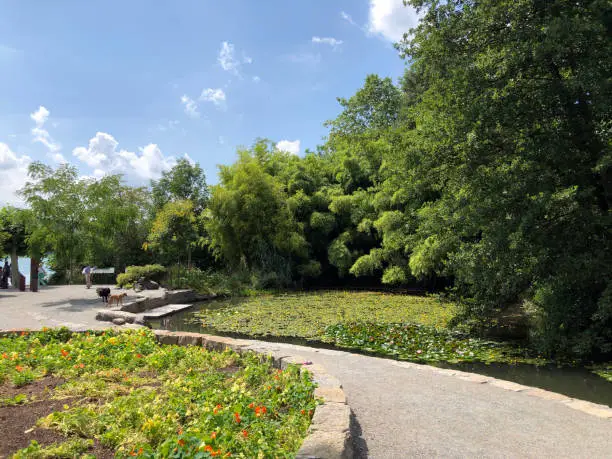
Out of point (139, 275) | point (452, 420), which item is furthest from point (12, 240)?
point (452, 420)

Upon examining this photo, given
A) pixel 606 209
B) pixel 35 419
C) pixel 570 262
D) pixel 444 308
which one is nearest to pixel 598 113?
pixel 606 209

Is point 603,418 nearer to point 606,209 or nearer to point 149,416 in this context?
point 149,416

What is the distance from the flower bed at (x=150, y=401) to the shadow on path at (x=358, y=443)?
0.39 meters

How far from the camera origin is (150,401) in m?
3.41

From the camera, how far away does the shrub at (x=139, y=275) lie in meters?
15.8

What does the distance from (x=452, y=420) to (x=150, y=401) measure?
7.99 feet

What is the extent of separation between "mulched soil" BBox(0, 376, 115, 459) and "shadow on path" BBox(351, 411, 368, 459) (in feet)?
5.07

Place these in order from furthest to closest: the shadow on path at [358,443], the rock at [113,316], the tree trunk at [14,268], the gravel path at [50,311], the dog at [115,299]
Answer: the tree trunk at [14,268] → the dog at [115,299] → the rock at [113,316] → the gravel path at [50,311] → the shadow on path at [358,443]

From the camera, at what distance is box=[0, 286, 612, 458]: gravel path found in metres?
2.98

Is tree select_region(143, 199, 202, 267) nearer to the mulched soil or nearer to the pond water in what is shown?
the pond water

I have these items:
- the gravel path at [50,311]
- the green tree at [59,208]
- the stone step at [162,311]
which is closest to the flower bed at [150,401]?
the gravel path at [50,311]

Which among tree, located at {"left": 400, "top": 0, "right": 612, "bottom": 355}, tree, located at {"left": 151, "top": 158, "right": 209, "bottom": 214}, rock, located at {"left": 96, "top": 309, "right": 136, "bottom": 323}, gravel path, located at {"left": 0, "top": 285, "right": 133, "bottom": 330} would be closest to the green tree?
gravel path, located at {"left": 0, "top": 285, "right": 133, "bottom": 330}

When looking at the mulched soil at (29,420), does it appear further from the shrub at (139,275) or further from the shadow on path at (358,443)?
the shrub at (139,275)

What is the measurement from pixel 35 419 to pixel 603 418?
4.52 meters
